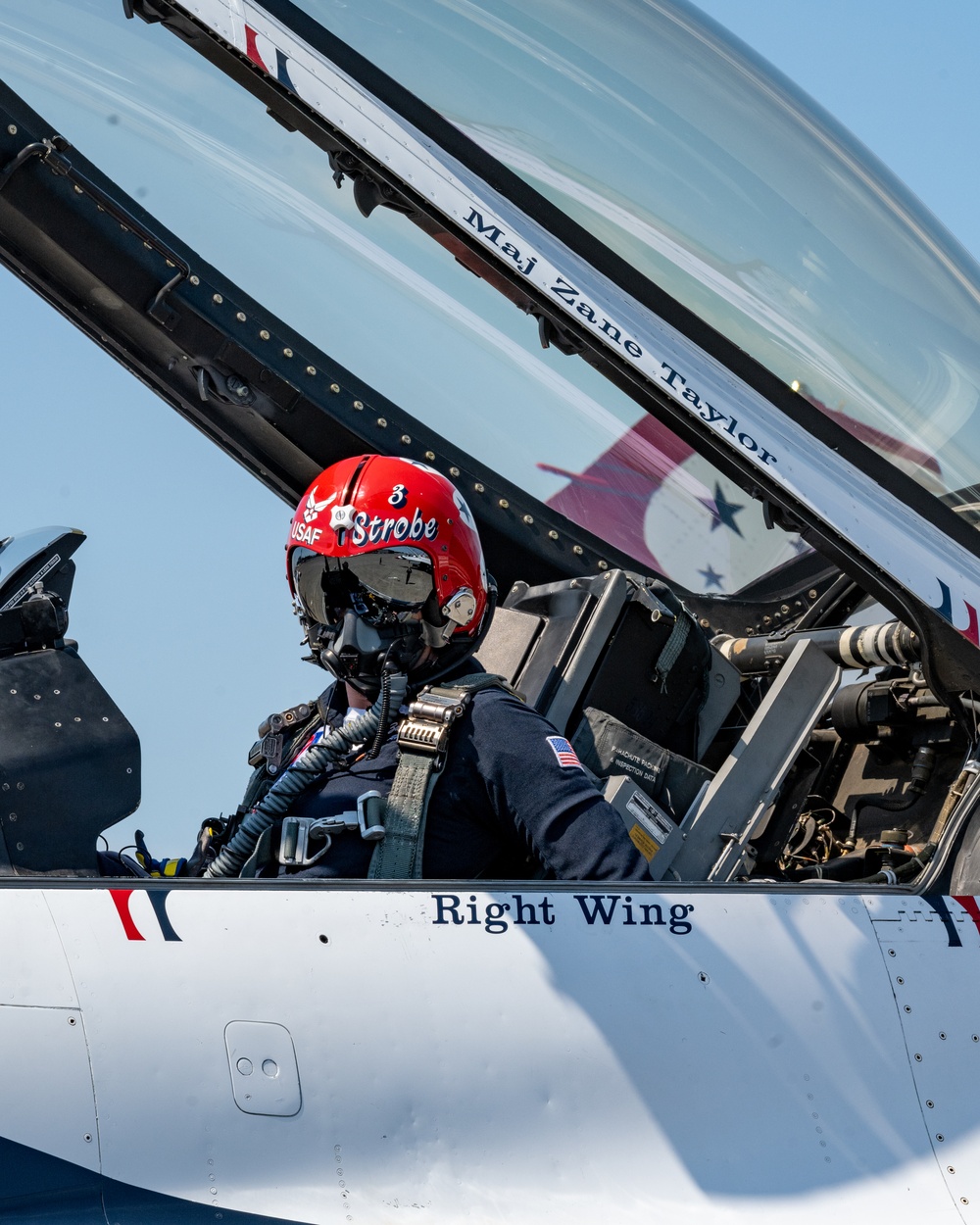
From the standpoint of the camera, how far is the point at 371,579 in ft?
6.69

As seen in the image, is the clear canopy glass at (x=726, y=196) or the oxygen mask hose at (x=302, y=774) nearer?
the oxygen mask hose at (x=302, y=774)

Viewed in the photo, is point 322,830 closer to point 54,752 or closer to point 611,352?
point 54,752

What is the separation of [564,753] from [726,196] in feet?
3.29

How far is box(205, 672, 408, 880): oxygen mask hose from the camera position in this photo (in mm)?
1920

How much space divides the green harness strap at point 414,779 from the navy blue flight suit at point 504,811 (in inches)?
1.3

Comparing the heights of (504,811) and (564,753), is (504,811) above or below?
below

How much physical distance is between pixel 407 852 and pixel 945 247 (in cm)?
148

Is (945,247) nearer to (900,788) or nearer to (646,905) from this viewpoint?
(900,788)

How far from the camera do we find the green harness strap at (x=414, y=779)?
1.81m

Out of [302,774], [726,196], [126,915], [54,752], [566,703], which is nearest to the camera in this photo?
[126,915]

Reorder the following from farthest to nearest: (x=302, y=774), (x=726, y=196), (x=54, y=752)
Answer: (x=726, y=196)
(x=302, y=774)
(x=54, y=752)

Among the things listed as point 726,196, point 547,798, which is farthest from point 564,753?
point 726,196

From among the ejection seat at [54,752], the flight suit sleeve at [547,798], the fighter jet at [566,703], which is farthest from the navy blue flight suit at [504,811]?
the ejection seat at [54,752]

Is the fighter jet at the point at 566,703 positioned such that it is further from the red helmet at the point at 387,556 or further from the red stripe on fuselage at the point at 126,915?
the red helmet at the point at 387,556
